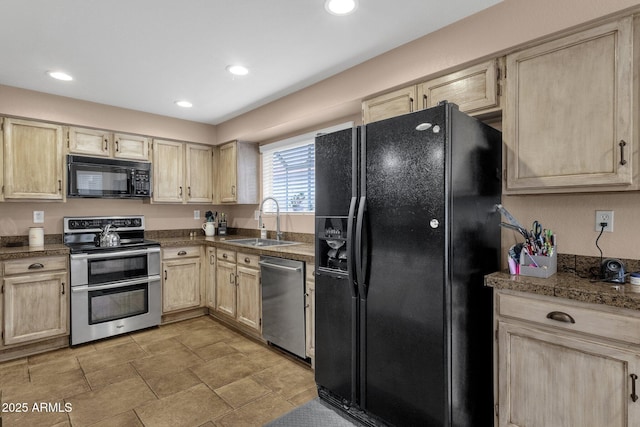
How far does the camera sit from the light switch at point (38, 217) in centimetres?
352

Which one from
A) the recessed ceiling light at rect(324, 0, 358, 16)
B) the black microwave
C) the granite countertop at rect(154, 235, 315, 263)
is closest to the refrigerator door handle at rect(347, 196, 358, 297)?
the granite countertop at rect(154, 235, 315, 263)

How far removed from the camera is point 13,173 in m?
3.14

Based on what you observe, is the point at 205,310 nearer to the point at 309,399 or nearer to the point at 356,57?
the point at 309,399

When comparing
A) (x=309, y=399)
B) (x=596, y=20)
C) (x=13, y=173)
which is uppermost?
(x=596, y=20)

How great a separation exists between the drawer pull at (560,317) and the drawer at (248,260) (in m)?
2.32

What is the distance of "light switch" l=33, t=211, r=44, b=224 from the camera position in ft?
11.5

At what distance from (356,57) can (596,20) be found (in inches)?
56.9

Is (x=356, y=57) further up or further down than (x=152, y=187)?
further up

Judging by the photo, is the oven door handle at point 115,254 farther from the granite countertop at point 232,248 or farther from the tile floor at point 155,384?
the tile floor at point 155,384

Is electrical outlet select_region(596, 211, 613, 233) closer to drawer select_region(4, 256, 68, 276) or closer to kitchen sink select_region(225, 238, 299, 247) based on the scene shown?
kitchen sink select_region(225, 238, 299, 247)

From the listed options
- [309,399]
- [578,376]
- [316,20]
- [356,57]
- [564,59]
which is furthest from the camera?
[356,57]

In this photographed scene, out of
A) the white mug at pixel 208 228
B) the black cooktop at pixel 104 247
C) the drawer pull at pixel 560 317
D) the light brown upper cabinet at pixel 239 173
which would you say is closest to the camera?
the drawer pull at pixel 560 317

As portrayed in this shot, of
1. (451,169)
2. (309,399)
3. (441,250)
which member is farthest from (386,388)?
(451,169)

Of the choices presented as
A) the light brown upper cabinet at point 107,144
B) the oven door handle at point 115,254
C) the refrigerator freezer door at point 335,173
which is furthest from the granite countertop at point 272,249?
the light brown upper cabinet at point 107,144
